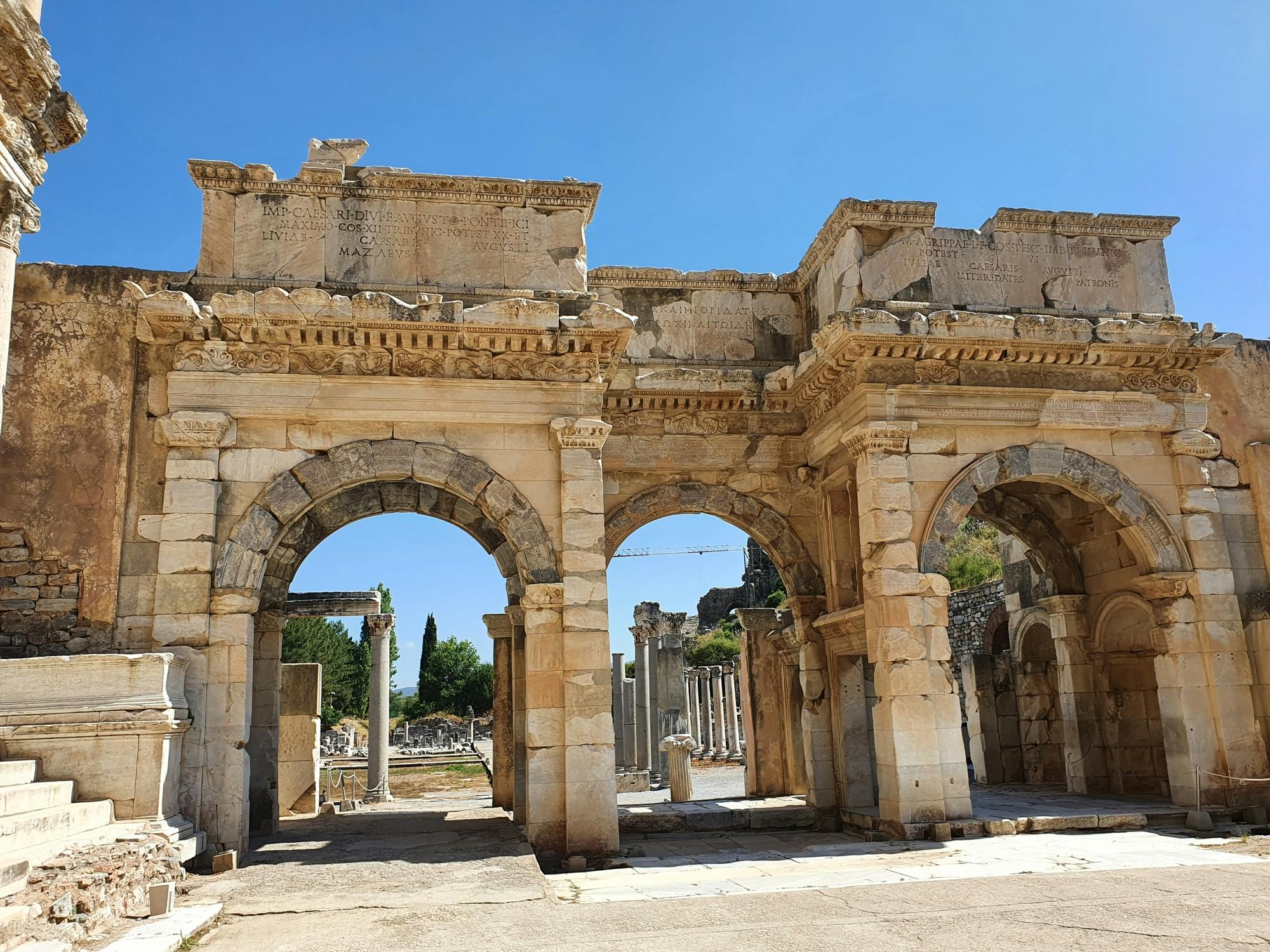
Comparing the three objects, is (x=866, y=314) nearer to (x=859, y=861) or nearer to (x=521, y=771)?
(x=859, y=861)

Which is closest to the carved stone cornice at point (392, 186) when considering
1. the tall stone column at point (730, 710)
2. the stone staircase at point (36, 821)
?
the stone staircase at point (36, 821)

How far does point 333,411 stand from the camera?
9.15 metres

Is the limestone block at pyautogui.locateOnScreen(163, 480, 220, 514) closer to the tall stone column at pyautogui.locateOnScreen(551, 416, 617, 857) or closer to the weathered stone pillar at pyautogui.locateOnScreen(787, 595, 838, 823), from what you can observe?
the tall stone column at pyautogui.locateOnScreen(551, 416, 617, 857)

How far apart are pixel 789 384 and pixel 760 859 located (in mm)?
5188

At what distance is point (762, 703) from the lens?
48.4 feet

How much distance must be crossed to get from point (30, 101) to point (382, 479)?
4151mm

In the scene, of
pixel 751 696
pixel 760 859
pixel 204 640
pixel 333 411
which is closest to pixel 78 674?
pixel 204 640

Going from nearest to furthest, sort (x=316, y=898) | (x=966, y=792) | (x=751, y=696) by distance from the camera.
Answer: (x=316, y=898) → (x=966, y=792) → (x=751, y=696)

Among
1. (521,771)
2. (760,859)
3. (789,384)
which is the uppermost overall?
(789,384)

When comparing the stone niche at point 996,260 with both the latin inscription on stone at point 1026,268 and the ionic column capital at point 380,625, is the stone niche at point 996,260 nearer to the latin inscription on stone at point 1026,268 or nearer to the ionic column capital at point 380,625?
the latin inscription on stone at point 1026,268

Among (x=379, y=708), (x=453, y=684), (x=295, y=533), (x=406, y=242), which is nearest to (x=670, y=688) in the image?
(x=379, y=708)

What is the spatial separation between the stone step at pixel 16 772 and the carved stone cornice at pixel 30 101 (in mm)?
3789

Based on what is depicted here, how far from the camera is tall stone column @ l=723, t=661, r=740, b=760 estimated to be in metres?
22.8

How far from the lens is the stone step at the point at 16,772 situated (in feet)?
20.9
